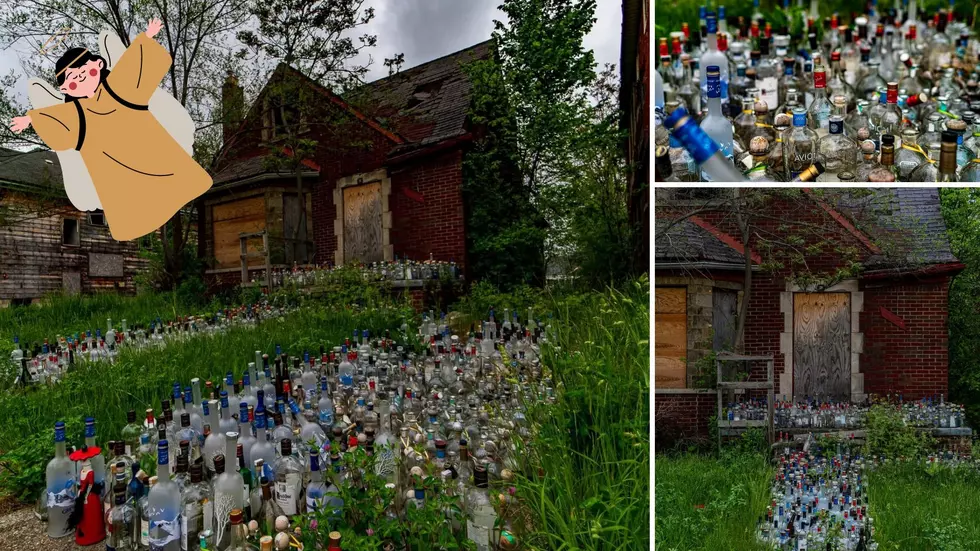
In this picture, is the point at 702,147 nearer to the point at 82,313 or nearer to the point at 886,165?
the point at 886,165

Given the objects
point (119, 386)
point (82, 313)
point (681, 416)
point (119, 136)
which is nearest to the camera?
point (681, 416)

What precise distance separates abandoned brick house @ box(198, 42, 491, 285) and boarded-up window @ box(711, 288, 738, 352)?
7083 mm

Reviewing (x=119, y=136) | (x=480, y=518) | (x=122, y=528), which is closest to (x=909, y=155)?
(x=480, y=518)

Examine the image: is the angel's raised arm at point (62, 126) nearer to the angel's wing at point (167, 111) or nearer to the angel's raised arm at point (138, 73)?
the angel's raised arm at point (138, 73)

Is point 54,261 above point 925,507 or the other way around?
above

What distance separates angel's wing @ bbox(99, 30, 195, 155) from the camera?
16.6ft

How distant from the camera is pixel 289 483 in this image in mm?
2283

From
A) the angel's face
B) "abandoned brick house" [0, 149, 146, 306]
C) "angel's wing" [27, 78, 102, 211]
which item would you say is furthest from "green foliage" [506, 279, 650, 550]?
"abandoned brick house" [0, 149, 146, 306]

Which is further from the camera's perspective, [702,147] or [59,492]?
[59,492]

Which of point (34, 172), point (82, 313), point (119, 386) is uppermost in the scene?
point (34, 172)

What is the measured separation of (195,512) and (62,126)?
14.1 feet

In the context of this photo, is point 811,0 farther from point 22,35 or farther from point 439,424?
point 22,35

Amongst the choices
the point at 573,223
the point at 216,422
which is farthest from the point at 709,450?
the point at 573,223

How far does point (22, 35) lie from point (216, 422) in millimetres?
6186
